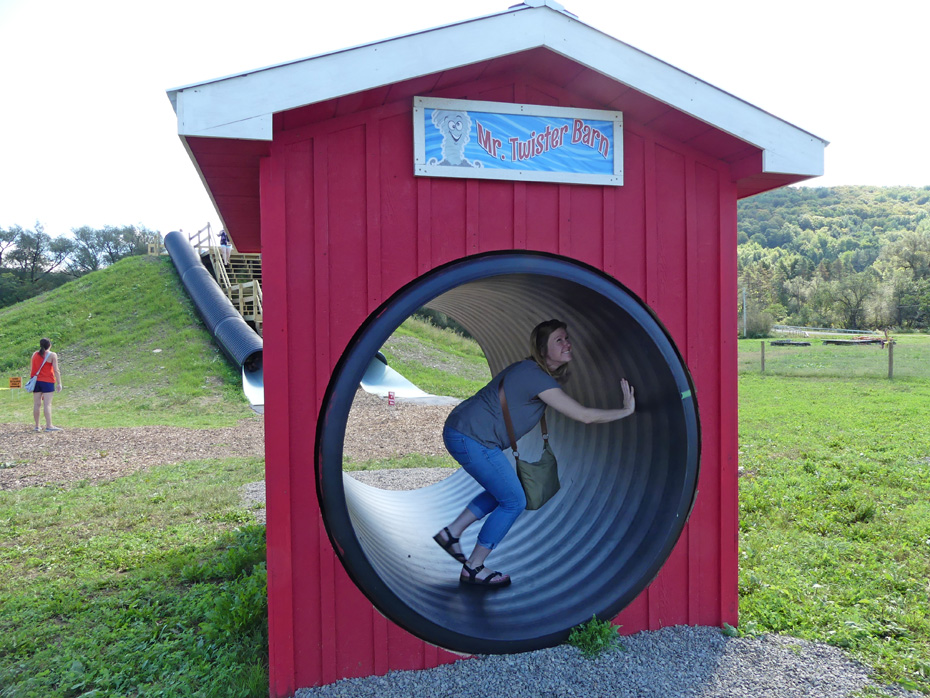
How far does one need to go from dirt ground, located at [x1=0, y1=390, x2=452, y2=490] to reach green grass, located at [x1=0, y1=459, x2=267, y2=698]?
4.25 ft

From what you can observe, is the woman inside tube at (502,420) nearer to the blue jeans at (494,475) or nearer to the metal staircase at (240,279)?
→ the blue jeans at (494,475)

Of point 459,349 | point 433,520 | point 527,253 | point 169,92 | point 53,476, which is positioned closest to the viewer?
point 169,92

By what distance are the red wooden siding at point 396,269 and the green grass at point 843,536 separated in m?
0.68

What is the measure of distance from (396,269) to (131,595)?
3.09 m

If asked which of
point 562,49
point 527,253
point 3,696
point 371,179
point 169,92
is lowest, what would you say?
point 3,696

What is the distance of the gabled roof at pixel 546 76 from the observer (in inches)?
115

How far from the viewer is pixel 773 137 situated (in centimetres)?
363

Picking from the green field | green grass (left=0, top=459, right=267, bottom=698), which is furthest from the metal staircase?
green grass (left=0, top=459, right=267, bottom=698)

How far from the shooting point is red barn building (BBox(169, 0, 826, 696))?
321 centimetres

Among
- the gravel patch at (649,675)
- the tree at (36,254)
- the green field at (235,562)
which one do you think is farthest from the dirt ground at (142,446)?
the tree at (36,254)

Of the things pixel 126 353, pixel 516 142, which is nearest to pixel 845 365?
pixel 516 142

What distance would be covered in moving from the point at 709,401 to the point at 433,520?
2.70m

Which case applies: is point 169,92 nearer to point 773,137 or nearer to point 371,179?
point 371,179

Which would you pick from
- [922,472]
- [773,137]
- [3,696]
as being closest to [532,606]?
[3,696]
